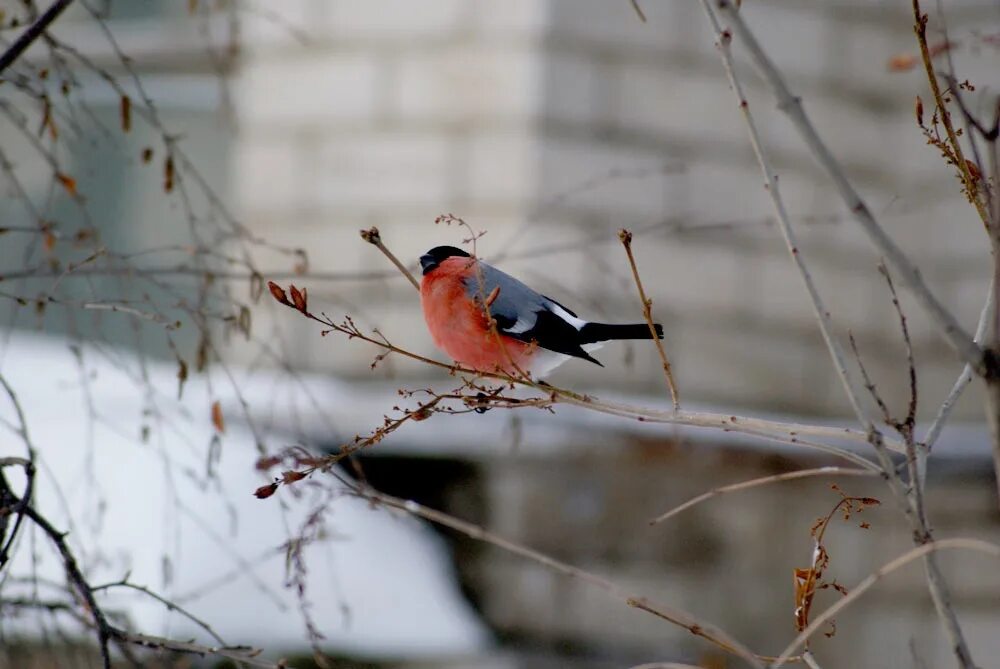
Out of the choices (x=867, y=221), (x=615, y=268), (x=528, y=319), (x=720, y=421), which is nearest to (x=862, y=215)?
(x=867, y=221)

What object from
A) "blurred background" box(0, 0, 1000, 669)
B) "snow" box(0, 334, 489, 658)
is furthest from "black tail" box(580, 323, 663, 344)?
"blurred background" box(0, 0, 1000, 669)

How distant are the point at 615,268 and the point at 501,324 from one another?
83.6 inches

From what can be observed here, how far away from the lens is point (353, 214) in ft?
12.9

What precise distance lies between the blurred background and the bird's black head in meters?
1.86

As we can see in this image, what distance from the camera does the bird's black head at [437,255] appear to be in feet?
5.23

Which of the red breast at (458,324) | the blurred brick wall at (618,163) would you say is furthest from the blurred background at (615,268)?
the red breast at (458,324)

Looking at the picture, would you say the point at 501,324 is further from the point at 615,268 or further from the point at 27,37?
the point at 615,268

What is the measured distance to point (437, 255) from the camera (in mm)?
1643

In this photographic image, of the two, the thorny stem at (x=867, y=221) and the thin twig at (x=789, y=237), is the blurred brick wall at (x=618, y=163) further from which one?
the thorny stem at (x=867, y=221)

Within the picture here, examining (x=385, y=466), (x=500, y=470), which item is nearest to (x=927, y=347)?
(x=500, y=470)

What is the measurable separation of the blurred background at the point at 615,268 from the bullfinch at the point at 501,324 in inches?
73.1

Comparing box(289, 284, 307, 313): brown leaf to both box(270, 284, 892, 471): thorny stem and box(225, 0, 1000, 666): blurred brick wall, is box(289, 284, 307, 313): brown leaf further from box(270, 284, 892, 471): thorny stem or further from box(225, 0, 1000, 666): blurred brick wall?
box(225, 0, 1000, 666): blurred brick wall

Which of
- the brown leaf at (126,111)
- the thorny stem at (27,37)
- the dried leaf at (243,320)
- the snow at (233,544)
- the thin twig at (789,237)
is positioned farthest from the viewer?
the snow at (233,544)

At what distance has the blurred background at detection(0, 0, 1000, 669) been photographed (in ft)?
12.2
